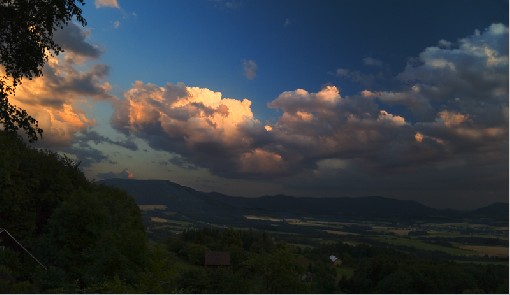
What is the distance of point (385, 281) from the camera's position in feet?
436

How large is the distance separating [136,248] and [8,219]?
1986cm

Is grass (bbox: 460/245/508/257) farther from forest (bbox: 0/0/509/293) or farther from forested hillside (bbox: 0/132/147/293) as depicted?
forested hillside (bbox: 0/132/147/293)

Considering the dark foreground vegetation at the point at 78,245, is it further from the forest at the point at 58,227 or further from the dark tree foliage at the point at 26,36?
the dark tree foliage at the point at 26,36

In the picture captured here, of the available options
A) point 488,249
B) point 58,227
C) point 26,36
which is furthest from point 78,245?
point 488,249

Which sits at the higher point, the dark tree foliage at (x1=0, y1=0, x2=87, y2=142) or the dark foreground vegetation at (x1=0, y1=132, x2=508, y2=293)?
the dark tree foliage at (x1=0, y1=0, x2=87, y2=142)

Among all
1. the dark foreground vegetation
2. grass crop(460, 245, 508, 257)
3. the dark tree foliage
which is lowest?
grass crop(460, 245, 508, 257)

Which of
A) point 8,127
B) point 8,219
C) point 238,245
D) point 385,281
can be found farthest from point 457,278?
point 8,127

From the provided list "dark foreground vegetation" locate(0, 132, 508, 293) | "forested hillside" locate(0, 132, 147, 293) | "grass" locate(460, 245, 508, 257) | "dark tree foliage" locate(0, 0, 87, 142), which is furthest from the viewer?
"grass" locate(460, 245, 508, 257)

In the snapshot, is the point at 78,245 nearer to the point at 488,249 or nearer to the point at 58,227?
the point at 58,227

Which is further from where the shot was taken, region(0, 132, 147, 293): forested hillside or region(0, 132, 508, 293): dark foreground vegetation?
region(0, 132, 147, 293): forested hillside

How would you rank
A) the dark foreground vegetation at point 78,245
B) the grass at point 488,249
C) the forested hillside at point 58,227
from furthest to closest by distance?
the grass at point 488,249, the forested hillside at point 58,227, the dark foreground vegetation at point 78,245

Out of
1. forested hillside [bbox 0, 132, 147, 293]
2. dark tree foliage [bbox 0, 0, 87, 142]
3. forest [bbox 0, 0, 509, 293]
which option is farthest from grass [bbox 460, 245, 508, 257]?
dark tree foliage [bbox 0, 0, 87, 142]

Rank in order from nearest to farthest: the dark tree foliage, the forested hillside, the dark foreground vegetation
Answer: the dark tree foliage
the dark foreground vegetation
the forested hillside

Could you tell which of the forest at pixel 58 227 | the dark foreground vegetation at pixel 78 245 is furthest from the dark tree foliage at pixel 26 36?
the dark foreground vegetation at pixel 78 245
